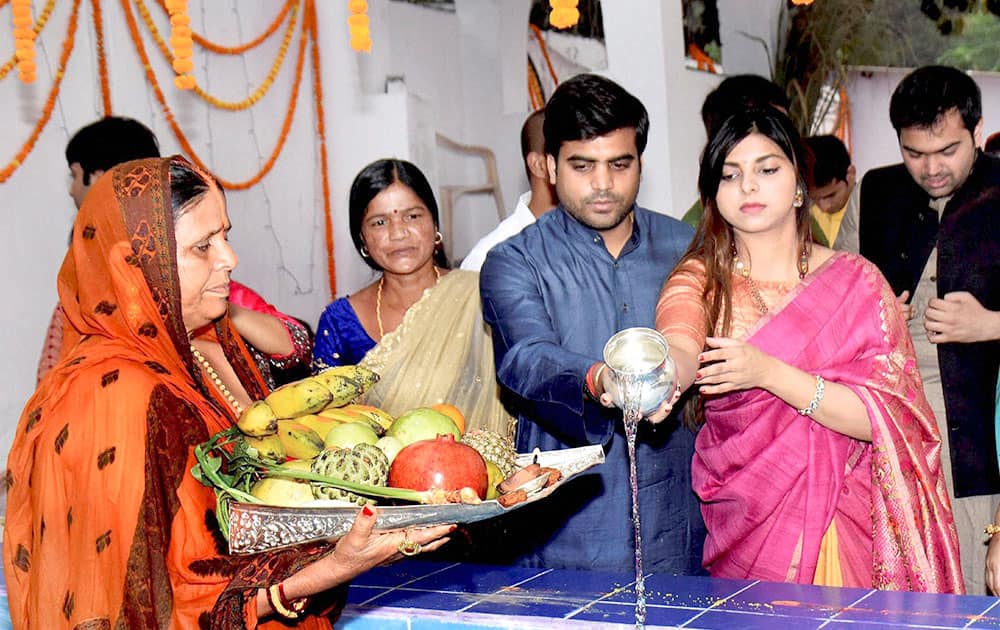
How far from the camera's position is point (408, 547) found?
1.80 meters

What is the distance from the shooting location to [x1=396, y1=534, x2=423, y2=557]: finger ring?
1.79 meters

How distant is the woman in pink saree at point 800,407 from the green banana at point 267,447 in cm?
95

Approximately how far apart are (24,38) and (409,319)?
99.3 inches

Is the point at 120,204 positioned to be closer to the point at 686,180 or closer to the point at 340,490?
the point at 340,490

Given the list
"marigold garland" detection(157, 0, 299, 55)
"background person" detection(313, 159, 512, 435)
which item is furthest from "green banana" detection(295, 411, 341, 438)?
"marigold garland" detection(157, 0, 299, 55)

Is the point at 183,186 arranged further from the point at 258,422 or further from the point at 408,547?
the point at 408,547

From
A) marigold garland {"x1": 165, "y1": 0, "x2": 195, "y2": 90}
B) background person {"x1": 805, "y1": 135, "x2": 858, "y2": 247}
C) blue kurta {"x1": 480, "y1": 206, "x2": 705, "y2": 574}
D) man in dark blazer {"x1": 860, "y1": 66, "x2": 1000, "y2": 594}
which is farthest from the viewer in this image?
marigold garland {"x1": 165, "y1": 0, "x2": 195, "y2": 90}

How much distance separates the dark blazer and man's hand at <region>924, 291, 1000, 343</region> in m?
0.07

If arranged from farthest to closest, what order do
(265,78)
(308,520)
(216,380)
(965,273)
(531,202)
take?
(265,78), (531,202), (965,273), (216,380), (308,520)

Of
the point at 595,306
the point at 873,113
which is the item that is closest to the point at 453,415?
the point at 595,306

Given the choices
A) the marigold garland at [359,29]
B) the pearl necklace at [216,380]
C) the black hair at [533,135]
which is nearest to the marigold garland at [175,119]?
the marigold garland at [359,29]

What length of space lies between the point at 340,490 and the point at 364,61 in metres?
6.07

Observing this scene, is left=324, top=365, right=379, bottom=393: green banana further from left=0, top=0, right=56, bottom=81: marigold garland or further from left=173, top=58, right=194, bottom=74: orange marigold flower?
left=173, top=58, right=194, bottom=74: orange marigold flower

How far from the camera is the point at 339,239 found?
24.6ft
